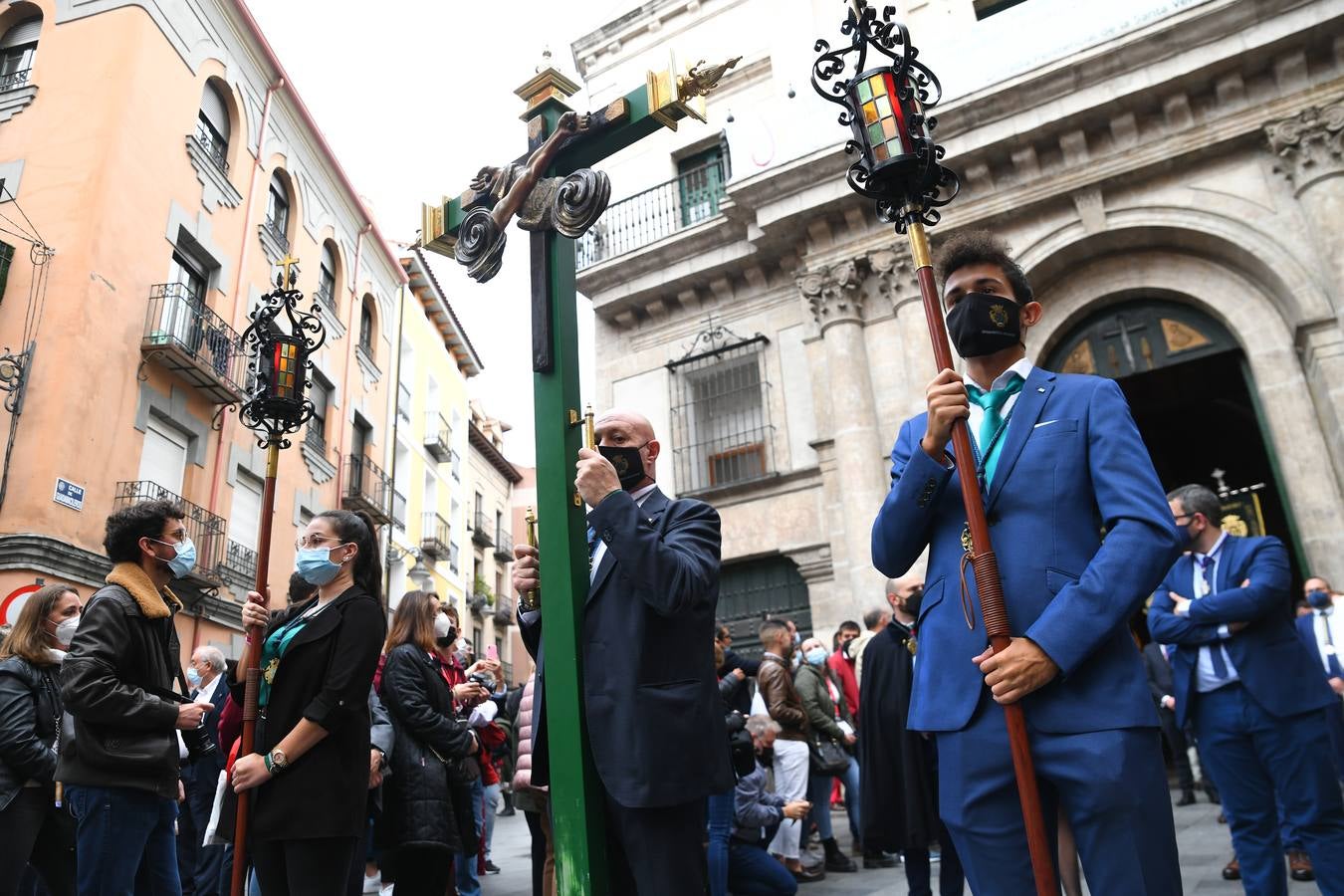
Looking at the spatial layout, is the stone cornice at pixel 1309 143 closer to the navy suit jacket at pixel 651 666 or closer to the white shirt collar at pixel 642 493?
the white shirt collar at pixel 642 493

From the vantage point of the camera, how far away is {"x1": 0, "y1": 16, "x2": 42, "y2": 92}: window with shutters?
1434cm

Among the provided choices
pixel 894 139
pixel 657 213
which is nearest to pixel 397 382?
pixel 657 213

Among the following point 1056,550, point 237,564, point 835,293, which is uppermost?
point 835,293

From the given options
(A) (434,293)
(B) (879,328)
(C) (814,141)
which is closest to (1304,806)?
(B) (879,328)

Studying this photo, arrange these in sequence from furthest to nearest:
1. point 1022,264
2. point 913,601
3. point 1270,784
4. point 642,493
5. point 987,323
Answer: point 1022,264
point 913,601
point 1270,784
point 642,493
point 987,323

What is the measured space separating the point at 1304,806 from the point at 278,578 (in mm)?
17245

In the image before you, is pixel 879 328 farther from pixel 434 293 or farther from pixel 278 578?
pixel 434 293

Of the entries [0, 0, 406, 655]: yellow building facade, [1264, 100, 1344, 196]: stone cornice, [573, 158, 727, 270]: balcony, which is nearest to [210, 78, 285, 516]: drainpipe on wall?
[0, 0, 406, 655]: yellow building facade

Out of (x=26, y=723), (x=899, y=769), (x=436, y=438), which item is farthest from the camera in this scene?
(x=436, y=438)

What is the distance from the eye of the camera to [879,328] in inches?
481

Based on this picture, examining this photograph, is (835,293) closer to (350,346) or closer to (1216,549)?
(1216,549)

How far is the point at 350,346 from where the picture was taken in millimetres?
20969

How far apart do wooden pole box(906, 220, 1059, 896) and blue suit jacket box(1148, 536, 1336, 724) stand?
8.96 feet

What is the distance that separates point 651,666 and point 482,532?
3112 cm
